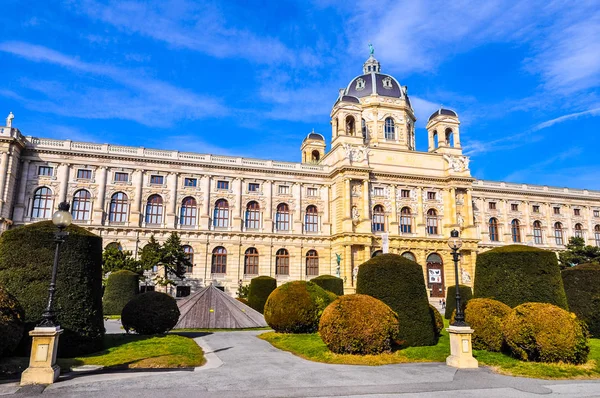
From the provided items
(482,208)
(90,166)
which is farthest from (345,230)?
(90,166)

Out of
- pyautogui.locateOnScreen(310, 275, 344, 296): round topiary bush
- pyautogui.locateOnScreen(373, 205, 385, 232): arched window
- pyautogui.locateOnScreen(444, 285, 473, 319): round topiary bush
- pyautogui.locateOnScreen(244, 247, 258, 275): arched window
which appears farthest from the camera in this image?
pyautogui.locateOnScreen(373, 205, 385, 232): arched window

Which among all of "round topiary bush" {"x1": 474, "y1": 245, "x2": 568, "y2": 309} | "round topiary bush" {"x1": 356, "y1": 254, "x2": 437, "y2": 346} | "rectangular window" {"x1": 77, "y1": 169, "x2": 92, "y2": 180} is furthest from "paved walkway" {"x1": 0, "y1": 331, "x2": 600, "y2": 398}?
"rectangular window" {"x1": 77, "y1": 169, "x2": 92, "y2": 180}

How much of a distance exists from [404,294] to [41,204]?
3836 centimetres

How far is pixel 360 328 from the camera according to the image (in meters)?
15.2

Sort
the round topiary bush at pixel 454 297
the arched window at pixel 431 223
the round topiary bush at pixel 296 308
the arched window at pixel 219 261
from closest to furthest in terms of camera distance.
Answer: the round topiary bush at pixel 296 308 < the round topiary bush at pixel 454 297 < the arched window at pixel 219 261 < the arched window at pixel 431 223

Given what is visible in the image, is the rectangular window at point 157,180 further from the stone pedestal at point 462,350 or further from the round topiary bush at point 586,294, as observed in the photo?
the stone pedestal at point 462,350

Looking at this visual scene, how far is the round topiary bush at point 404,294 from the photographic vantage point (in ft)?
55.3

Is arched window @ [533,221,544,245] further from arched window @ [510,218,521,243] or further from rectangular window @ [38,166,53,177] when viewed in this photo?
rectangular window @ [38,166,53,177]

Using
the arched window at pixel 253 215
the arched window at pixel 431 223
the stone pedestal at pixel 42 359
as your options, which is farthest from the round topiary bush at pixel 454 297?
the stone pedestal at pixel 42 359

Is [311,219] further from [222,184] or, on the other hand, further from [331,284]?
[331,284]

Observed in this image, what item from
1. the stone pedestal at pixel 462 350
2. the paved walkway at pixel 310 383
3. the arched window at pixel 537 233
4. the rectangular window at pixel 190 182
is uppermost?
the rectangular window at pixel 190 182

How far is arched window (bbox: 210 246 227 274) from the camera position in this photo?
1795 inches

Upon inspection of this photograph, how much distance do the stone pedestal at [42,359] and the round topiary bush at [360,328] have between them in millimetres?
8579

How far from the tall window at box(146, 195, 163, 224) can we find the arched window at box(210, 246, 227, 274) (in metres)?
6.58
